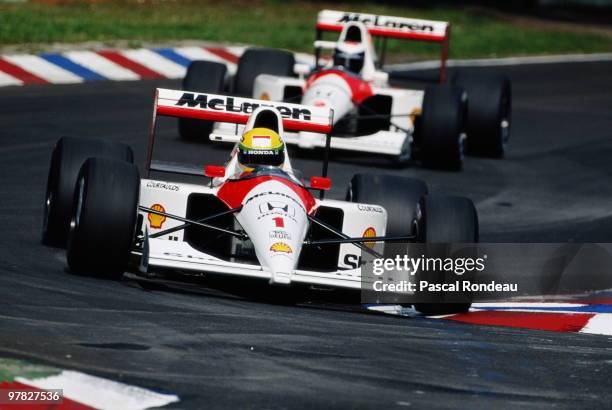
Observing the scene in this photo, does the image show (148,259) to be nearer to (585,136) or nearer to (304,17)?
(585,136)

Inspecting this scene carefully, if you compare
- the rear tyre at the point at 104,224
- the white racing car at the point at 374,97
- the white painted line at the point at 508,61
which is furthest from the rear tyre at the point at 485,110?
the rear tyre at the point at 104,224

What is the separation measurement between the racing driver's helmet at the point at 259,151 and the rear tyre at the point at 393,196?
34.6 inches

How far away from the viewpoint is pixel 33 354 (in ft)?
25.5

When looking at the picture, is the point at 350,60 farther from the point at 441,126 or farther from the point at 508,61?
the point at 508,61

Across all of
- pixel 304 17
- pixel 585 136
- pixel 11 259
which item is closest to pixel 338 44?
pixel 585 136

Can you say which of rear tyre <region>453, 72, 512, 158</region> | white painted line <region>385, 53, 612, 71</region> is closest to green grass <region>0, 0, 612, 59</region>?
white painted line <region>385, 53, 612, 71</region>

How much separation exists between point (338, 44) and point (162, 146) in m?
2.52

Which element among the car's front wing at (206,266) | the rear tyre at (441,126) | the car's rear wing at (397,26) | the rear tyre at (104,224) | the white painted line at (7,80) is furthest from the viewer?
the white painted line at (7,80)

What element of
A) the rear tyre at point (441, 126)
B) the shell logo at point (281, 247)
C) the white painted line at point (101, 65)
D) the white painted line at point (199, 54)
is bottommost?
the shell logo at point (281, 247)

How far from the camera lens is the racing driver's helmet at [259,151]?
36.9ft

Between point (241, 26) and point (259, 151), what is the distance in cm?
1696

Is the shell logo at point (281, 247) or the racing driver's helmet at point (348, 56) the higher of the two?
the racing driver's helmet at point (348, 56)

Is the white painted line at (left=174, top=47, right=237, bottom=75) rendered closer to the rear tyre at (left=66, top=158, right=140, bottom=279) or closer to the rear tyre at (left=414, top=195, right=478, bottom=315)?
the rear tyre at (left=414, top=195, right=478, bottom=315)

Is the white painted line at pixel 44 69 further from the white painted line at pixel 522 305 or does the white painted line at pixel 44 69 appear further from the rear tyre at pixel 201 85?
the white painted line at pixel 522 305
